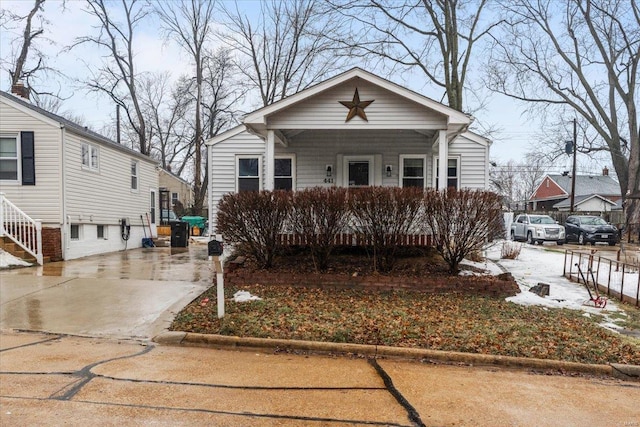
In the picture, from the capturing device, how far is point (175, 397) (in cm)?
343

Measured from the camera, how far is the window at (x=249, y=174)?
12023 mm

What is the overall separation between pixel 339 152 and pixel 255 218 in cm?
445

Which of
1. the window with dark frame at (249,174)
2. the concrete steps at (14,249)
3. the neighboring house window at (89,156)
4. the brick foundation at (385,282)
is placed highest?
the neighboring house window at (89,156)

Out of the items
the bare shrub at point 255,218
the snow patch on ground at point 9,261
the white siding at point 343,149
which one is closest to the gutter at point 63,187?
the snow patch on ground at point 9,261

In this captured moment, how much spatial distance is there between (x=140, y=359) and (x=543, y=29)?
28571 millimetres

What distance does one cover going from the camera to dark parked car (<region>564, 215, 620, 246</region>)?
846 inches

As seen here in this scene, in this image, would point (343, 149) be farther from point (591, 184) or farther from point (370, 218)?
point (591, 184)

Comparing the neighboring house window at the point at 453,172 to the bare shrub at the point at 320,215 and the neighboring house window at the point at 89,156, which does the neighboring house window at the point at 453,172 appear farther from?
the neighboring house window at the point at 89,156

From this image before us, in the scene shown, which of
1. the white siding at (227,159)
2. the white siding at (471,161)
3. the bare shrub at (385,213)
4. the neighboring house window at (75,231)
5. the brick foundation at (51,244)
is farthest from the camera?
the neighboring house window at (75,231)

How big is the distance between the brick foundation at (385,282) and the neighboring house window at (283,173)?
14.1ft

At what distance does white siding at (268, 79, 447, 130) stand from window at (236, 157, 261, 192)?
9.64 feet

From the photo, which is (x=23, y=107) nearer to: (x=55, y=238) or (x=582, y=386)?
(x=55, y=238)

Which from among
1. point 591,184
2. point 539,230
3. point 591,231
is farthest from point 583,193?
point 539,230

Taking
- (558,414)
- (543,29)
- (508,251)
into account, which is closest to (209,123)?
(543,29)
